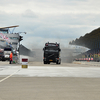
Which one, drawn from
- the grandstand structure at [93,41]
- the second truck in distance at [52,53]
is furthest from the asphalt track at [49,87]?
the grandstand structure at [93,41]

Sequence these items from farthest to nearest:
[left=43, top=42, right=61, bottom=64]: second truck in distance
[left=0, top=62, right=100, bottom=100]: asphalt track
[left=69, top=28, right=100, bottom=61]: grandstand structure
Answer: [left=69, top=28, right=100, bottom=61]: grandstand structure
[left=43, top=42, right=61, bottom=64]: second truck in distance
[left=0, top=62, right=100, bottom=100]: asphalt track

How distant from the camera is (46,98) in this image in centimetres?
821

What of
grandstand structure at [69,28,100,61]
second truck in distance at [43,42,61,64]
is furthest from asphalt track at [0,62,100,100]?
grandstand structure at [69,28,100,61]

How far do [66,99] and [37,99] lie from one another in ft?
2.62

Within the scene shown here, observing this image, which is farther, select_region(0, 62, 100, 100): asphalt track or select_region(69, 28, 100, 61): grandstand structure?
select_region(69, 28, 100, 61): grandstand structure

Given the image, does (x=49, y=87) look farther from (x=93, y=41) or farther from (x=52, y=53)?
(x=93, y=41)

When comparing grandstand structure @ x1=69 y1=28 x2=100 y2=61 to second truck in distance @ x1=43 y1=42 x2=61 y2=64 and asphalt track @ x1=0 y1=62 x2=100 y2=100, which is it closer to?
second truck in distance @ x1=43 y1=42 x2=61 y2=64

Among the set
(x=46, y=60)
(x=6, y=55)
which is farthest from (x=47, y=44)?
(x=6, y=55)

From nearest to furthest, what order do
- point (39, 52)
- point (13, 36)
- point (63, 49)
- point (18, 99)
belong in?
point (18, 99)
point (63, 49)
point (39, 52)
point (13, 36)

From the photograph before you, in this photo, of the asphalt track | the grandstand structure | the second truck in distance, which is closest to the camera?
the asphalt track

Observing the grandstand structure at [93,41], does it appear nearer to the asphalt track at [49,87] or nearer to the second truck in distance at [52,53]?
the second truck in distance at [52,53]

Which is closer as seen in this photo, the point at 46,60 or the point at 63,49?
the point at 46,60

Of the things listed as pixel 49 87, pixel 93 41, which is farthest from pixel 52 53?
pixel 93 41

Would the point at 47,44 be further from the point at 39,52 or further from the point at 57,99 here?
the point at 39,52
